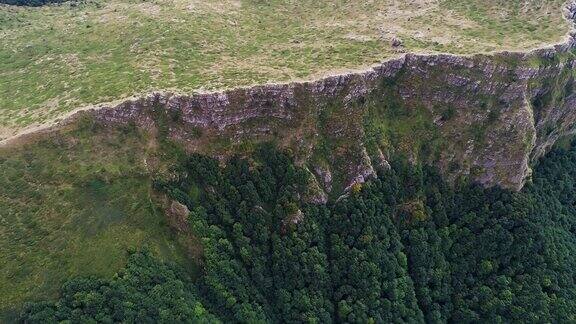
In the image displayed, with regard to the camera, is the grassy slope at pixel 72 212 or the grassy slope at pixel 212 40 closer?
the grassy slope at pixel 72 212

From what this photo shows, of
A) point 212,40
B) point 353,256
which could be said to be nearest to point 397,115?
point 353,256

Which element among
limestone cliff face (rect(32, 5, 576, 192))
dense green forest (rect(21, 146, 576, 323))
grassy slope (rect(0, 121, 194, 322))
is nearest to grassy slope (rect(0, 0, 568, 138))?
limestone cliff face (rect(32, 5, 576, 192))

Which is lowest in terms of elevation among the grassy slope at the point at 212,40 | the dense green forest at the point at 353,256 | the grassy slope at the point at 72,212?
the dense green forest at the point at 353,256

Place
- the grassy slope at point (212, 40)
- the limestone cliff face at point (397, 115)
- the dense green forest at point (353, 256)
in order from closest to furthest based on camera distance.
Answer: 1. the dense green forest at point (353, 256)
2. the limestone cliff face at point (397, 115)
3. the grassy slope at point (212, 40)

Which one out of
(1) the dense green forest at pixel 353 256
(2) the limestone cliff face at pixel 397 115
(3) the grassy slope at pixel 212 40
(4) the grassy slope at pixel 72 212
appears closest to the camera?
(4) the grassy slope at pixel 72 212

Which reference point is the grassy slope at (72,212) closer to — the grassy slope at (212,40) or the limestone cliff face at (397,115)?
the grassy slope at (212,40)

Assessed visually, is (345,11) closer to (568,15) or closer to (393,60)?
(393,60)

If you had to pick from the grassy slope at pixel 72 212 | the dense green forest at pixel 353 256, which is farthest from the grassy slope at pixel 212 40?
the dense green forest at pixel 353 256

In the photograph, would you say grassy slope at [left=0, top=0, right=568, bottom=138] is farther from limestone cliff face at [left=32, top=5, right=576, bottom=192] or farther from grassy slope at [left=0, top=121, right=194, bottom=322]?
grassy slope at [left=0, top=121, right=194, bottom=322]
